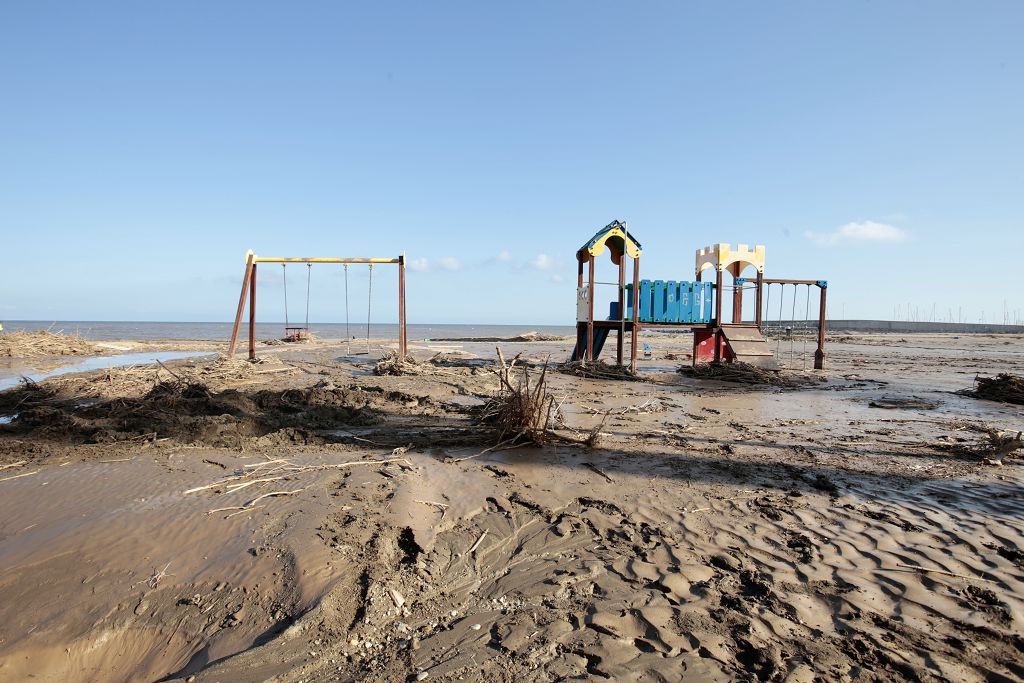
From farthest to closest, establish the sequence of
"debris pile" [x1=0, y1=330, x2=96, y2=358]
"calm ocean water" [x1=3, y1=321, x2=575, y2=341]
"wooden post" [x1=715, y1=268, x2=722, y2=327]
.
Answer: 1. "calm ocean water" [x1=3, y1=321, x2=575, y2=341]
2. "debris pile" [x1=0, y1=330, x2=96, y2=358]
3. "wooden post" [x1=715, y1=268, x2=722, y2=327]

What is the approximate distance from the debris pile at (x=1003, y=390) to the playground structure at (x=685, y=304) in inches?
177

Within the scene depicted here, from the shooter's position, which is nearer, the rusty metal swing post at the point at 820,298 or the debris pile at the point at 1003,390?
the debris pile at the point at 1003,390

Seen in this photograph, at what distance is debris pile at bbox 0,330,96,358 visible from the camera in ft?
58.2

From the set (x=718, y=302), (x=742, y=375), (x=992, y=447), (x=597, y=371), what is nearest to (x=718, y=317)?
(x=718, y=302)

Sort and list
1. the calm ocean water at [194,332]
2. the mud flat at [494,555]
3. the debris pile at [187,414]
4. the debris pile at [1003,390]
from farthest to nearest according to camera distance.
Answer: the calm ocean water at [194,332] → the debris pile at [1003,390] → the debris pile at [187,414] → the mud flat at [494,555]

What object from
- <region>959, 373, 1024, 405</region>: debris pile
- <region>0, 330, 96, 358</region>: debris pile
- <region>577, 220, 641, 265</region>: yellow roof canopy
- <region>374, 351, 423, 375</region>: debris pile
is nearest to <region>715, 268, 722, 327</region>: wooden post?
<region>577, 220, 641, 265</region>: yellow roof canopy

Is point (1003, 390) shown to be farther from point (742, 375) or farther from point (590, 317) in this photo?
point (590, 317)

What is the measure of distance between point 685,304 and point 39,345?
68.7ft

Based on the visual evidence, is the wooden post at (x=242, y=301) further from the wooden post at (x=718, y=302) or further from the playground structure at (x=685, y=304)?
the wooden post at (x=718, y=302)

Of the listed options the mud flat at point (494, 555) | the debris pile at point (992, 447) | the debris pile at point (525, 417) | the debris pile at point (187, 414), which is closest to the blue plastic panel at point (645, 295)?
the debris pile at point (187, 414)

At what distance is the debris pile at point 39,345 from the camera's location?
17734 mm

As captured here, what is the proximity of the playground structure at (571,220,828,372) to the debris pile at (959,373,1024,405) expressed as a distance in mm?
4485

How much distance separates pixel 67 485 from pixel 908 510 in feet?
20.1

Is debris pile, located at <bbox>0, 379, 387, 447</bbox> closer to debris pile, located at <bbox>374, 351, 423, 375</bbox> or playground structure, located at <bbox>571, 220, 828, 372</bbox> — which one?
debris pile, located at <bbox>374, 351, 423, 375</bbox>
